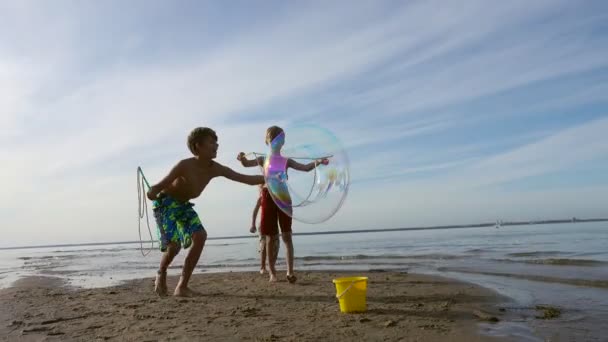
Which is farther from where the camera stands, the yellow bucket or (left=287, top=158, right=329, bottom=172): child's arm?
(left=287, top=158, right=329, bottom=172): child's arm

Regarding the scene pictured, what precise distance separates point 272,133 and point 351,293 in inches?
113

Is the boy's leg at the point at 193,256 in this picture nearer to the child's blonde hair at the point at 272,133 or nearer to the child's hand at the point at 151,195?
the child's hand at the point at 151,195

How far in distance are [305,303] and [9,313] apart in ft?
11.4

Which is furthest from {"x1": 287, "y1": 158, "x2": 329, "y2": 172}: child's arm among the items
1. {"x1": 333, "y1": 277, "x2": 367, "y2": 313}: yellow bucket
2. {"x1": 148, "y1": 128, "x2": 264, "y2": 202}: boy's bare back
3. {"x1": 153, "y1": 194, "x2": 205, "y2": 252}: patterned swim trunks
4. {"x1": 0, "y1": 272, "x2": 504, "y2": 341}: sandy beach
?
{"x1": 333, "y1": 277, "x2": 367, "y2": 313}: yellow bucket

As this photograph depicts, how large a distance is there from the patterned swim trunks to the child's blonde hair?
1.40 meters

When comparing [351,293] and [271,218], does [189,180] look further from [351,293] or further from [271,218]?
[351,293]

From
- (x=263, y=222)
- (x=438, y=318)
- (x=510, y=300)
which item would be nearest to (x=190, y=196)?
(x=263, y=222)

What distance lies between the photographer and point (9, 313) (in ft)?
18.9

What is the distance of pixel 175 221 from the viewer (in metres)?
6.62

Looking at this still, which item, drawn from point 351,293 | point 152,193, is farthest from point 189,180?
point 351,293

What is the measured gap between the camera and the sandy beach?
13.8 ft

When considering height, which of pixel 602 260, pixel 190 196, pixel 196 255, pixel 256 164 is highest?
pixel 256 164

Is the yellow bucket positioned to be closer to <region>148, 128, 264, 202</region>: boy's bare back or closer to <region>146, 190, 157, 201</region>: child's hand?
<region>148, 128, 264, 202</region>: boy's bare back

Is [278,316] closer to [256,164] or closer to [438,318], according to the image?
[438,318]
